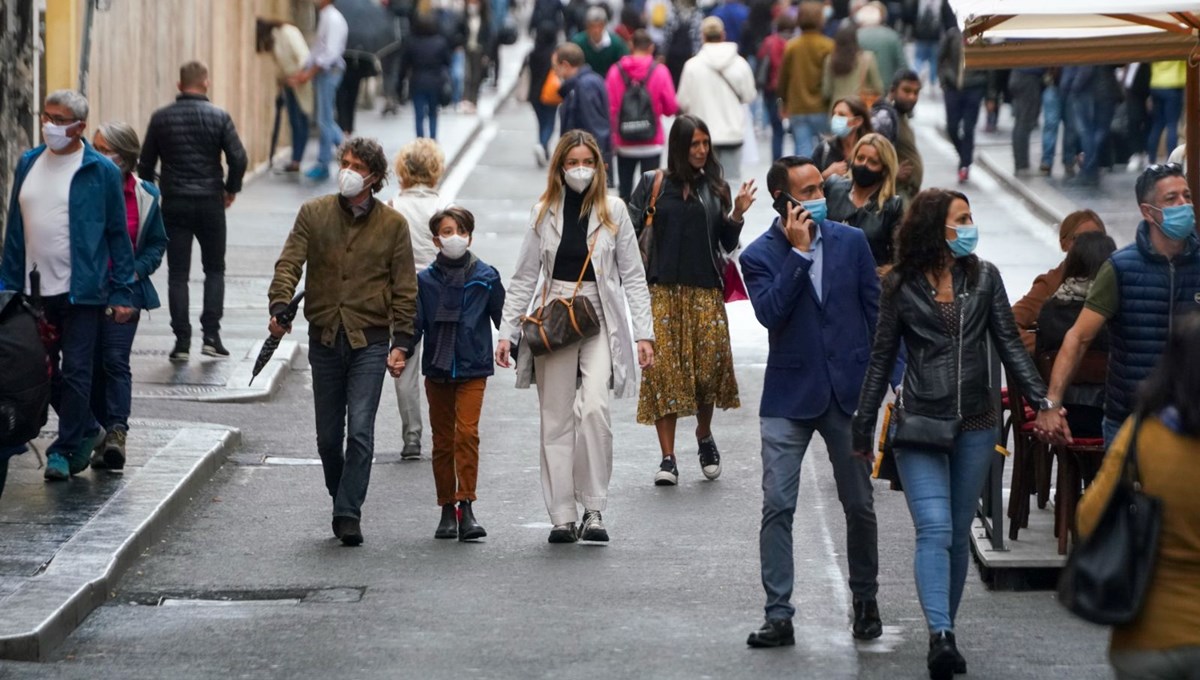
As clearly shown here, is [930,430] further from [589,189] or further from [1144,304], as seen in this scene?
[589,189]

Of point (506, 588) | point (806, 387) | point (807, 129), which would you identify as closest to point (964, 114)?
point (807, 129)

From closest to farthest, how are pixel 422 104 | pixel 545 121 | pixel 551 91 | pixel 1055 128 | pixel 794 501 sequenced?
pixel 794 501
pixel 1055 128
pixel 551 91
pixel 422 104
pixel 545 121

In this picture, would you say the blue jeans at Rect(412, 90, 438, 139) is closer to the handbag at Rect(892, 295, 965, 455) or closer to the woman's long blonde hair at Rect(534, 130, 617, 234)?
the woman's long blonde hair at Rect(534, 130, 617, 234)

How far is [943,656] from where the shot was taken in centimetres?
739

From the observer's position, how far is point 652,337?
386 inches

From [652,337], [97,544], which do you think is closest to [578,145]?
[652,337]

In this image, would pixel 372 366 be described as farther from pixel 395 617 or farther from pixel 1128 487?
pixel 1128 487

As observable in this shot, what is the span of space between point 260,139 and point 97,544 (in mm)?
17068

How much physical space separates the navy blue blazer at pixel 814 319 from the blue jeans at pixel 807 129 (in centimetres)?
1398

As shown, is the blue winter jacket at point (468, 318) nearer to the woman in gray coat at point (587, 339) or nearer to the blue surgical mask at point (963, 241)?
the woman in gray coat at point (587, 339)

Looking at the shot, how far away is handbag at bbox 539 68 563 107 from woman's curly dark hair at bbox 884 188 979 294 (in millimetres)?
16905

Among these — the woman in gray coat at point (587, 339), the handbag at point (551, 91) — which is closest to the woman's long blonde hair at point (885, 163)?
the woman in gray coat at point (587, 339)

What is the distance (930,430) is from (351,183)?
315cm

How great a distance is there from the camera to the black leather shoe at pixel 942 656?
7395 mm
